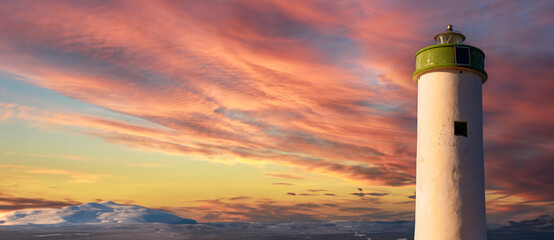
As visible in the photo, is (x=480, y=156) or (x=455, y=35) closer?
(x=480, y=156)

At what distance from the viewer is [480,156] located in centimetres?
1336

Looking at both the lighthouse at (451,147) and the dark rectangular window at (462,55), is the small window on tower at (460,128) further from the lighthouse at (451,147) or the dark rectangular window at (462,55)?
the dark rectangular window at (462,55)

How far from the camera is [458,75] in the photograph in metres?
13.4

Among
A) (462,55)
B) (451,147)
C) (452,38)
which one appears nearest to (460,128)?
(451,147)

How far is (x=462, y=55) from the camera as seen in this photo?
13492 mm

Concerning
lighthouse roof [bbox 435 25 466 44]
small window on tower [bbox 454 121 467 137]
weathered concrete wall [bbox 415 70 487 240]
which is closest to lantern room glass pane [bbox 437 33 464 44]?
lighthouse roof [bbox 435 25 466 44]

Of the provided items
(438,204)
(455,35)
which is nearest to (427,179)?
(438,204)

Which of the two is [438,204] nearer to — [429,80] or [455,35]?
[429,80]

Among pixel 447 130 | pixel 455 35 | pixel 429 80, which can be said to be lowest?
pixel 447 130

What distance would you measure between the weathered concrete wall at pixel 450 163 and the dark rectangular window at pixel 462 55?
1.17 feet

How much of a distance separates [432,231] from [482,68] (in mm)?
5666

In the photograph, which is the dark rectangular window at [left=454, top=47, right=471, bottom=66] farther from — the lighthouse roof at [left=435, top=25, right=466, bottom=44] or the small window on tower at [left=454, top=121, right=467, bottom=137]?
the small window on tower at [left=454, top=121, right=467, bottom=137]

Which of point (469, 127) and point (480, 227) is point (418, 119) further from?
point (480, 227)

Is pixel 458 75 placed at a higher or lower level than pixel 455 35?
lower
